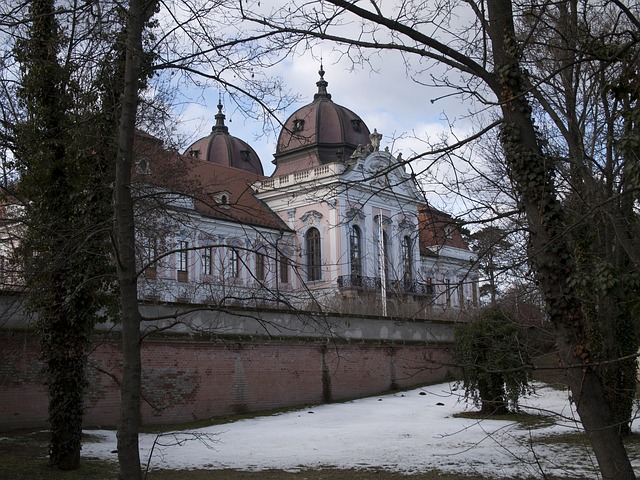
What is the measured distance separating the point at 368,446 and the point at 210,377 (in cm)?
636

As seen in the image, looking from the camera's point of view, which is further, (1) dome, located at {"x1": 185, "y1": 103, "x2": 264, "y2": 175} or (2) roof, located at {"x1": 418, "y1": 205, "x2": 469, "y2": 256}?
(1) dome, located at {"x1": 185, "y1": 103, "x2": 264, "y2": 175}

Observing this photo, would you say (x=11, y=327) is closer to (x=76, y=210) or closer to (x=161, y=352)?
(x=161, y=352)

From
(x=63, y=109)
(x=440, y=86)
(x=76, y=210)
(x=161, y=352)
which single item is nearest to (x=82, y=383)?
(x=76, y=210)

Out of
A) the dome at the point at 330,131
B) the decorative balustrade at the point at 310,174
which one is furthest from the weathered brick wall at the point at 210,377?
the dome at the point at 330,131

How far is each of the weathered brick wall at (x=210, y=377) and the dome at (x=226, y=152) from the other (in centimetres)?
2629

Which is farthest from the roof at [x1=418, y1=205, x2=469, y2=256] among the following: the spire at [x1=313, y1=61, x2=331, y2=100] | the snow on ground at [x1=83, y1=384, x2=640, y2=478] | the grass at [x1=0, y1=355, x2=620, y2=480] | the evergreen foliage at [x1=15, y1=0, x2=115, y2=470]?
the spire at [x1=313, y1=61, x2=331, y2=100]

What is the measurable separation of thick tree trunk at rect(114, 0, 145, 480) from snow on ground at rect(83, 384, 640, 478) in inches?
85.7

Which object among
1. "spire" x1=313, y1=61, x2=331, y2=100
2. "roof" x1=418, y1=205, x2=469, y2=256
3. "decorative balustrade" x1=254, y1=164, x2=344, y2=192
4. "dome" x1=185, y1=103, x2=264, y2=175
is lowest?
"roof" x1=418, y1=205, x2=469, y2=256

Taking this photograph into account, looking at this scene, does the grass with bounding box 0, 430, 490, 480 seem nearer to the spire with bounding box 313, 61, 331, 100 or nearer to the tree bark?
the tree bark

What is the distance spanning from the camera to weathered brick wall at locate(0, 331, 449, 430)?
1408 cm

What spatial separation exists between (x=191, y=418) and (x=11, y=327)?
5365mm

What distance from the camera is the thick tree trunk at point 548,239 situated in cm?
602

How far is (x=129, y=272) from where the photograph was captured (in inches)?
233

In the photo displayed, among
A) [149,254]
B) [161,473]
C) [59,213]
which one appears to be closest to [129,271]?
[59,213]
